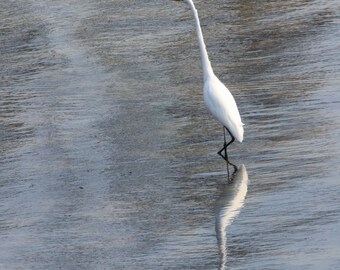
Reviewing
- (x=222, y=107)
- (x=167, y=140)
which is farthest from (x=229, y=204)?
(x=167, y=140)

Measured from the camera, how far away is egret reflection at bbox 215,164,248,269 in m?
8.02

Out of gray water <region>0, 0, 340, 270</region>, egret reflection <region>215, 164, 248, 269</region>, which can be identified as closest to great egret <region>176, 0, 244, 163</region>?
gray water <region>0, 0, 340, 270</region>

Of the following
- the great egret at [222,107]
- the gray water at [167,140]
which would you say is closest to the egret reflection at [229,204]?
the gray water at [167,140]

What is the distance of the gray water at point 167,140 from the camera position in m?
8.14

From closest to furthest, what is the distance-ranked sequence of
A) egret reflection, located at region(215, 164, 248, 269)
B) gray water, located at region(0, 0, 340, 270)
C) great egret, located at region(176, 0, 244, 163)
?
1. egret reflection, located at region(215, 164, 248, 269)
2. gray water, located at region(0, 0, 340, 270)
3. great egret, located at region(176, 0, 244, 163)

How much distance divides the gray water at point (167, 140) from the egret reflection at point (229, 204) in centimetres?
2

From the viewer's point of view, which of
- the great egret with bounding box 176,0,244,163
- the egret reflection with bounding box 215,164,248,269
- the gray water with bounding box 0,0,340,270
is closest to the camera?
the egret reflection with bounding box 215,164,248,269

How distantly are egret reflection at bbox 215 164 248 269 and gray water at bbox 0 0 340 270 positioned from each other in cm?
2

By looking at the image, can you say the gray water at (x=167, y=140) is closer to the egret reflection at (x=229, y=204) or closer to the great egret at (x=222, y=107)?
the egret reflection at (x=229, y=204)

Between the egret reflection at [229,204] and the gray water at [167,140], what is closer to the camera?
the egret reflection at [229,204]

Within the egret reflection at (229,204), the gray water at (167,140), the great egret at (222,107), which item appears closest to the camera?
the egret reflection at (229,204)

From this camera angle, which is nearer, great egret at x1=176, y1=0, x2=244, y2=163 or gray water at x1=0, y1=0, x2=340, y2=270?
gray water at x1=0, y1=0, x2=340, y2=270

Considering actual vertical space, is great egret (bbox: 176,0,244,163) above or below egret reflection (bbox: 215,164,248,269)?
below

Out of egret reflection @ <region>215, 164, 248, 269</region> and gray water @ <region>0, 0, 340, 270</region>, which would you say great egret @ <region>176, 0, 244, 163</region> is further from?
egret reflection @ <region>215, 164, 248, 269</region>
